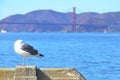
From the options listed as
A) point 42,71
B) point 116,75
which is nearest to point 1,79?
point 42,71

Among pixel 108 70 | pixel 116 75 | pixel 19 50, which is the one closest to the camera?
pixel 19 50

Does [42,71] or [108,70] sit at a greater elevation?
[42,71]

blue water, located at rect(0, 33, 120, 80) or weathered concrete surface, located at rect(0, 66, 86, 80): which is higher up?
weathered concrete surface, located at rect(0, 66, 86, 80)

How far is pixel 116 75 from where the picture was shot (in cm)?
2936

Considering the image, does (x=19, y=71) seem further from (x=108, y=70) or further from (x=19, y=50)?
(x=108, y=70)

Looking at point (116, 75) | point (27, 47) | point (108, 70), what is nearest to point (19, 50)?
point (27, 47)

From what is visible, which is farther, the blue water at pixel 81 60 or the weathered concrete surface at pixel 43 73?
the blue water at pixel 81 60

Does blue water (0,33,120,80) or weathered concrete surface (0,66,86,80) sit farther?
blue water (0,33,120,80)

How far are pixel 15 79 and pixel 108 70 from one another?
25.0 m

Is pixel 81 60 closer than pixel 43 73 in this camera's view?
No

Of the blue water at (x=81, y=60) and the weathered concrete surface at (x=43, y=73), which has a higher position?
the weathered concrete surface at (x=43, y=73)

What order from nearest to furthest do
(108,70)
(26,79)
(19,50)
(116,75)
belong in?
(26,79), (19,50), (116,75), (108,70)

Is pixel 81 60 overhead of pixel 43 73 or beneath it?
beneath

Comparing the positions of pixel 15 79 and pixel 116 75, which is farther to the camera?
pixel 116 75
